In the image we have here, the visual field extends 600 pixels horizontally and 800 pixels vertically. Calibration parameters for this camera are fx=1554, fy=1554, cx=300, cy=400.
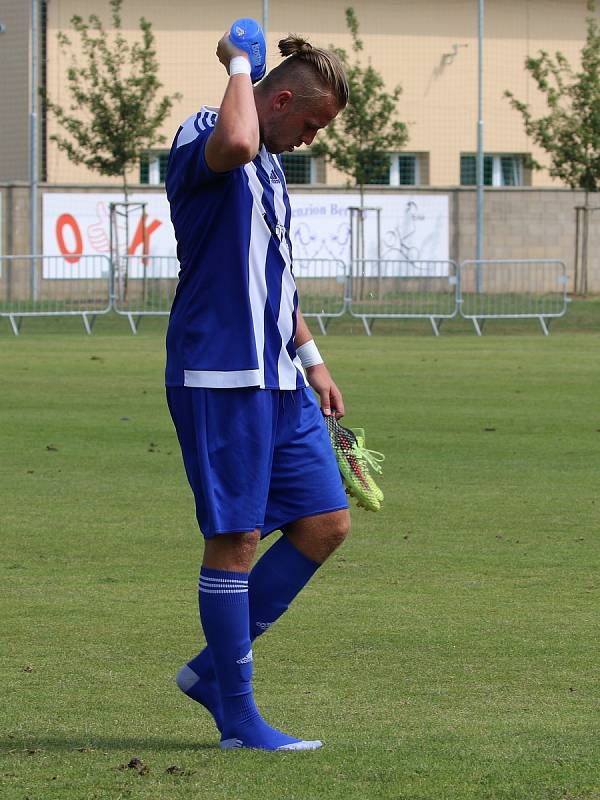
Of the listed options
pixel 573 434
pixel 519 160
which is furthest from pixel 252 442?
A: pixel 519 160

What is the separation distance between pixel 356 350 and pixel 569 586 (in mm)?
14953

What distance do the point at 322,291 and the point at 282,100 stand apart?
22693 mm

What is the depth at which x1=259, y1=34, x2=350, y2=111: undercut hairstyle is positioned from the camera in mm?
4254

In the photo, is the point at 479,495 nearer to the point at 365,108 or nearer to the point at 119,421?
the point at 119,421

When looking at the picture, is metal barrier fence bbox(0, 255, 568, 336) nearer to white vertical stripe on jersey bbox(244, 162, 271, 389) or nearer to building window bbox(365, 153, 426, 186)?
building window bbox(365, 153, 426, 186)

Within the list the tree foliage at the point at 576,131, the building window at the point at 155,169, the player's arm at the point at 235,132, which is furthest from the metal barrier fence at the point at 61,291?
the player's arm at the point at 235,132

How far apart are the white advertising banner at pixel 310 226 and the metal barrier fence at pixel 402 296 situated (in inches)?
199

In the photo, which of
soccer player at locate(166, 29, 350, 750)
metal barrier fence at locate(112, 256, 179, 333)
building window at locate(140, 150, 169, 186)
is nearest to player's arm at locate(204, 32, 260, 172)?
soccer player at locate(166, 29, 350, 750)

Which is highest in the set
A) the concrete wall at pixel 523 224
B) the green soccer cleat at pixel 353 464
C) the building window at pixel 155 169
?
the building window at pixel 155 169

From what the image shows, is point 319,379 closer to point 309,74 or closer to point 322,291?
point 309,74

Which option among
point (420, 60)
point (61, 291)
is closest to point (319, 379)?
point (61, 291)

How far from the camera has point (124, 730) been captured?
4.50 meters

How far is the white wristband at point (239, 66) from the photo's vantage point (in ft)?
13.8

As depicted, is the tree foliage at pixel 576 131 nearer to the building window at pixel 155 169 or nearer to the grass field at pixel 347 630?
the building window at pixel 155 169
